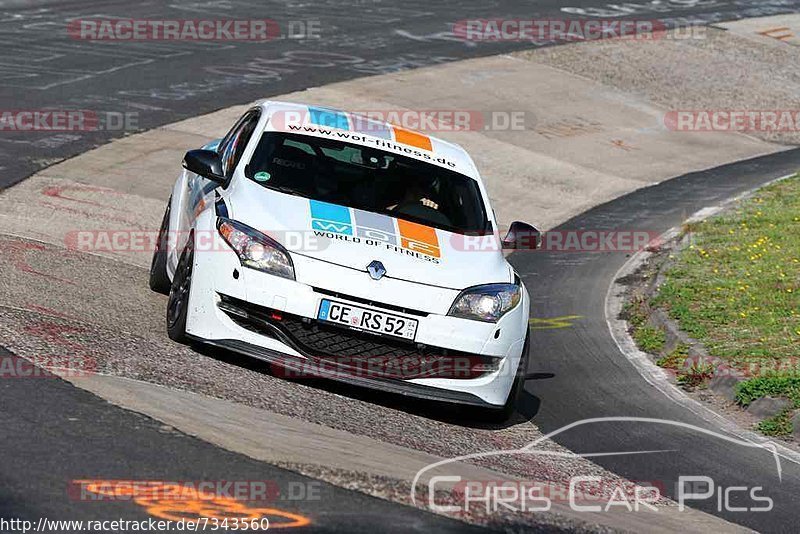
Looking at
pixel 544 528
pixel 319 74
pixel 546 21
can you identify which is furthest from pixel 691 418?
pixel 546 21

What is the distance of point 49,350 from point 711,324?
18.9 feet

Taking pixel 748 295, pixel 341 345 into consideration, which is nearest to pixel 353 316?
pixel 341 345

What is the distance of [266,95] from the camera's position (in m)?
19.3

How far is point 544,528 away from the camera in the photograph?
18.1ft

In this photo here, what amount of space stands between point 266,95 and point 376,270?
40.7ft

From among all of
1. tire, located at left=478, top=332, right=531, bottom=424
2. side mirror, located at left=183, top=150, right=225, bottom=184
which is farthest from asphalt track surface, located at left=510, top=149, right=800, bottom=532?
side mirror, located at left=183, top=150, right=225, bottom=184

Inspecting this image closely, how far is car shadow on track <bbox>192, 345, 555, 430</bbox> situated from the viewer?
762 cm

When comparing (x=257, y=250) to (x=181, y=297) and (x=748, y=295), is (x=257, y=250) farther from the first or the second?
(x=748, y=295)

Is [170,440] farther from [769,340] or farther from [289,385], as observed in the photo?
[769,340]

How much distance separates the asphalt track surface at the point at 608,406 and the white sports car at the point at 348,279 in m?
0.79

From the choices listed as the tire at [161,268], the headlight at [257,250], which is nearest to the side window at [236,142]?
the tire at [161,268]

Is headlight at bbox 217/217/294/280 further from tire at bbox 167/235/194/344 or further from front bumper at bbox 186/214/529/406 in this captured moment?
tire at bbox 167/235/194/344

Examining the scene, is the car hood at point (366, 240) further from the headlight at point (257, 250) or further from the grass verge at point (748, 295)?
the grass verge at point (748, 295)

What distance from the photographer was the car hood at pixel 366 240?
24.2 feet
